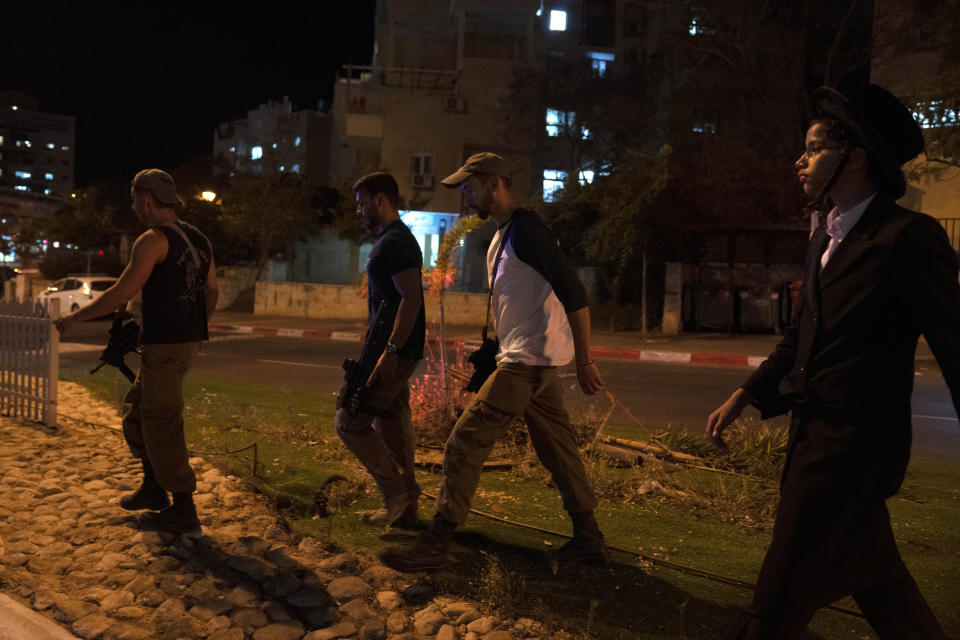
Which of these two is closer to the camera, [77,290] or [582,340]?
[582,340]

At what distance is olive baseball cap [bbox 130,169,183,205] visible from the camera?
14.4ft

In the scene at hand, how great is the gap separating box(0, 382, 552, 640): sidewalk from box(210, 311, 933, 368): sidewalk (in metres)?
9.95

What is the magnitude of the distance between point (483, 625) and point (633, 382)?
9.26 m

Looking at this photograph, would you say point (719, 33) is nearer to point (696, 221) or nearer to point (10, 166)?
point (696, 221)

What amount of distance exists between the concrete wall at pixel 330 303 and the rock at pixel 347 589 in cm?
2022

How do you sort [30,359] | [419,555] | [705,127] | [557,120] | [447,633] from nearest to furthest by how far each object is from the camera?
[447,633]
[419,555]
[30,359]
[705,127]
[557,120]

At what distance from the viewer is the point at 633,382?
40.1 ft

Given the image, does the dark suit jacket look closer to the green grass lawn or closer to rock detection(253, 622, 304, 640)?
the green grass lawn

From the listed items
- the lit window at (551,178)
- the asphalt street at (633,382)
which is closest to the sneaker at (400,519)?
the asphalt street at (633,382)

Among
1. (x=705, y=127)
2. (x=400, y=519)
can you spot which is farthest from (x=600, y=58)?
(x=400, y=519)

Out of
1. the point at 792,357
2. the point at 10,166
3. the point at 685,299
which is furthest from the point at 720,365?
the point at 10,166

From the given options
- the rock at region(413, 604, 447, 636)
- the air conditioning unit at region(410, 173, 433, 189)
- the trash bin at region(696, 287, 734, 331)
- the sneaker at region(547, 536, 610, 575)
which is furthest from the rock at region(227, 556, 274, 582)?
the air conditioning unit at region(410, 173, 433, 189)

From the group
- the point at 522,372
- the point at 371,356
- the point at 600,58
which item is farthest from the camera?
the point at 600,58

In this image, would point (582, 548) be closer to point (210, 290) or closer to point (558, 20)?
point (210, 290)
